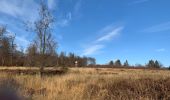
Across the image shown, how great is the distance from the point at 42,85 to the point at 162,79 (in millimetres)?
5297

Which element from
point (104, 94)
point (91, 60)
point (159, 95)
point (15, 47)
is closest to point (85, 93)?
point (104, 94)

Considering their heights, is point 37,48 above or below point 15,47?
below

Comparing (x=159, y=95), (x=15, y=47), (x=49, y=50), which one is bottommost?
(x=159, y=95)

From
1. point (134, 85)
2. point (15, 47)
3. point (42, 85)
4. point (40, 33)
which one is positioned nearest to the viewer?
point (134, 85)

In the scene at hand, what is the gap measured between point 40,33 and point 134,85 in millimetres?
16917

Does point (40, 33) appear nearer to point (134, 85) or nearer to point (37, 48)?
point (37, 48)

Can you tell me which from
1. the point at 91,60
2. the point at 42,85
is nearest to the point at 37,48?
the point at 42,85

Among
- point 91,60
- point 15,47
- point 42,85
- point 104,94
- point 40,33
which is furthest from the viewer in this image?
point 91,60

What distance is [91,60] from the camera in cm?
14662

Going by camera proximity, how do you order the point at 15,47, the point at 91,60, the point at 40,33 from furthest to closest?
the point at 91,60, the point at 15,47, the point at 40,33

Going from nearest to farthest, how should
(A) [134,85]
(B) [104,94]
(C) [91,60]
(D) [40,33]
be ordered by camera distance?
(B) [104,94] < (A) [134,85] < (D) [40,33] < (C) [91,60]

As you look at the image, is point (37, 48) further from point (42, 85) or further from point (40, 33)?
point (42, 85)

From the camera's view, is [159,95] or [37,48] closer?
[159,95]

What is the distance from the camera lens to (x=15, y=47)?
6650cm
